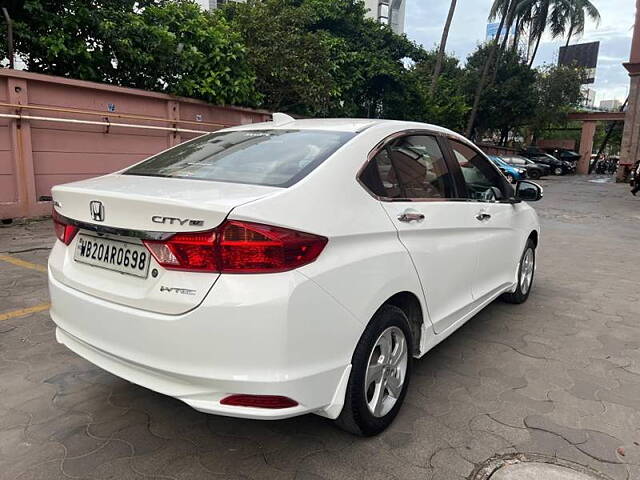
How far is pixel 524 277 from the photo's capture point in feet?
15.2

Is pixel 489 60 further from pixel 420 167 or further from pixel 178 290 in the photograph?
pixel 178 290

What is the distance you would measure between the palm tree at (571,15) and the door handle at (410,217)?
3710 centimetres

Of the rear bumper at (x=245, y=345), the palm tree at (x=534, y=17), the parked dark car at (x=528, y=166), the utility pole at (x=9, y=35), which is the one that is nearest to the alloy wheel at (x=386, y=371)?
the rear bumper at (x=245, y=345)

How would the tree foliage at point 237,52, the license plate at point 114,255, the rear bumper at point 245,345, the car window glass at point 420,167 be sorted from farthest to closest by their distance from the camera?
the tree foliage at point 237,52 < the car window glass at point 420,167 < the license plate at point 114,255 < the rear bumper at point 245,345

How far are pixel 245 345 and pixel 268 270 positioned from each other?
0.29m

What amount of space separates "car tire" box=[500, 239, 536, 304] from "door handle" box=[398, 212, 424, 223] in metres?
2.12

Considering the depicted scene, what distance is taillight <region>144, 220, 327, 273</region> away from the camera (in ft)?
6.04

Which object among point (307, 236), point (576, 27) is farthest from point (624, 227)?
point (576, 27)

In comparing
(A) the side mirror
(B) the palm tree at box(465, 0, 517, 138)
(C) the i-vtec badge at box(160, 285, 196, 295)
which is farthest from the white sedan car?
(B) the palm tree at box(465, 0, 517, 138)

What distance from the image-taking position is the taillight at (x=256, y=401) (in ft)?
6.17

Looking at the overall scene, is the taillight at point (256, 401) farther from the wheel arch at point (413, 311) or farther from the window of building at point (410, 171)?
the window of building at point (410, 171)

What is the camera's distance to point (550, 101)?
32969 mm


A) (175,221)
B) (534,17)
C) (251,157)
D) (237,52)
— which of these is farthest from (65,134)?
(534,17)

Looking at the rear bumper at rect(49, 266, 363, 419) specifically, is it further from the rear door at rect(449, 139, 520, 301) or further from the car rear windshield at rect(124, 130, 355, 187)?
the rear door at rect(449, 139, 520, 301)
